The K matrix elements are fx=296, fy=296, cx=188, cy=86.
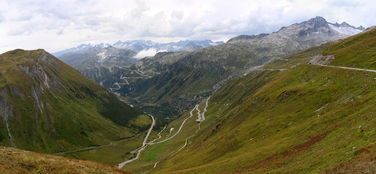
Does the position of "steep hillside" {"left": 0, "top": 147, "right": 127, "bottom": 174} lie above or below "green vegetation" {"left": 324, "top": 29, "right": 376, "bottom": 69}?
below

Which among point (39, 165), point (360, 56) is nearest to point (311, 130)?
point (39, 165)

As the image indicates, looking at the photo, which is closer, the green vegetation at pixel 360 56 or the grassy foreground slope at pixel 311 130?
the grassy foreground slope at pixel 311 130

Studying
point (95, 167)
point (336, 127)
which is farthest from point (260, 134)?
point (95, 167)

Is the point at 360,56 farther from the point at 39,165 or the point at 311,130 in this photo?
the point at 39,165

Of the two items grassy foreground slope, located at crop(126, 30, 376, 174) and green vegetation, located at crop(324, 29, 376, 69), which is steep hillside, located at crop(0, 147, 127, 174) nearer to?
grassy foreground slope, located at crop(126, 30, 376, 174)

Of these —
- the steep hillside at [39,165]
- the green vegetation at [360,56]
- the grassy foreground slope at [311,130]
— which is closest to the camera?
the grassy foreground slope at [311,130]

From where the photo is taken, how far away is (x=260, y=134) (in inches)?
3551

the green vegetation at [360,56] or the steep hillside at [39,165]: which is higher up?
the green vegetation at [360,56]

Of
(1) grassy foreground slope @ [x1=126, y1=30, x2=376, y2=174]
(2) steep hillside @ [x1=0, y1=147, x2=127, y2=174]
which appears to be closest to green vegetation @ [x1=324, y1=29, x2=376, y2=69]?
(1) grassy foreground slope @ [x1=126, y1=30, x2=376, y2=174]

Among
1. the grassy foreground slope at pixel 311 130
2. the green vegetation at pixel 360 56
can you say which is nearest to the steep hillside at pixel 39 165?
the grassy foreground slope at pixel 311 130

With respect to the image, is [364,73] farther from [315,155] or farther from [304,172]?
[304,172]

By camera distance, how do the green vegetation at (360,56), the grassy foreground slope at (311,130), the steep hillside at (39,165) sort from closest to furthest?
the grassy foreground slope at (311,130) < the steep hillside at (39,165) < the green vegetation at (360,56)

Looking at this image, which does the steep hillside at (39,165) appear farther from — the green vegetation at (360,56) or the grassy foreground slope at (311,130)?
the green vegetation at (360,56)

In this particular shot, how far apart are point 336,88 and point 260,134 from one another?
88.1ft
